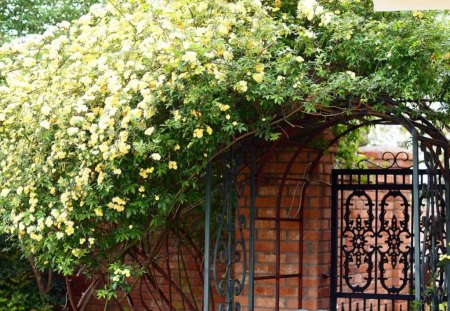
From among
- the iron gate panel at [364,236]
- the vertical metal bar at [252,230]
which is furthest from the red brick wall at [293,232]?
the vertical metal bar at [252,230]

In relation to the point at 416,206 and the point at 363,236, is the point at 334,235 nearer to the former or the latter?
the point at 363,236

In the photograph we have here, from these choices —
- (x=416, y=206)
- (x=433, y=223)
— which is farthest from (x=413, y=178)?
(x=433, y=223)

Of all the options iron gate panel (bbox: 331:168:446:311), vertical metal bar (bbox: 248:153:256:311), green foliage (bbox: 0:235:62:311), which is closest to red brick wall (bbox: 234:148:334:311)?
iron gate panel (bbox: 331:168:446:311)

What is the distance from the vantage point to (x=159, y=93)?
218 inches

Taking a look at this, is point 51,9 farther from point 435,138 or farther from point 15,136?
point 435,138

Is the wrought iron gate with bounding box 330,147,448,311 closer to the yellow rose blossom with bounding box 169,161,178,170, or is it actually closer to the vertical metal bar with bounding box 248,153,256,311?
the vertical metal bar with bounding box 248,153,256,311

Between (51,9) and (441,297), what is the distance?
6056 millimetres

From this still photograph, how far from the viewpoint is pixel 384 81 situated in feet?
17.5

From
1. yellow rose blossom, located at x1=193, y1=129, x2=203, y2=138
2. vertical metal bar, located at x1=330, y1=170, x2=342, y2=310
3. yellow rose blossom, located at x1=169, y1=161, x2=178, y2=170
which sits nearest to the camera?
yellow rose blossom, located at x1=193, y1=129, x2=203, y2=138

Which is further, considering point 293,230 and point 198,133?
point 293,230

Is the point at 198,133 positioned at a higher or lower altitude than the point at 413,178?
higher

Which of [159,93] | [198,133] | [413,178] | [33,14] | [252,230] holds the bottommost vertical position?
[252,230]

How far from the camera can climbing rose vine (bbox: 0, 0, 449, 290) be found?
17.8 ft

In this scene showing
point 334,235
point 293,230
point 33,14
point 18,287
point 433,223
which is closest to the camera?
point 433,223
